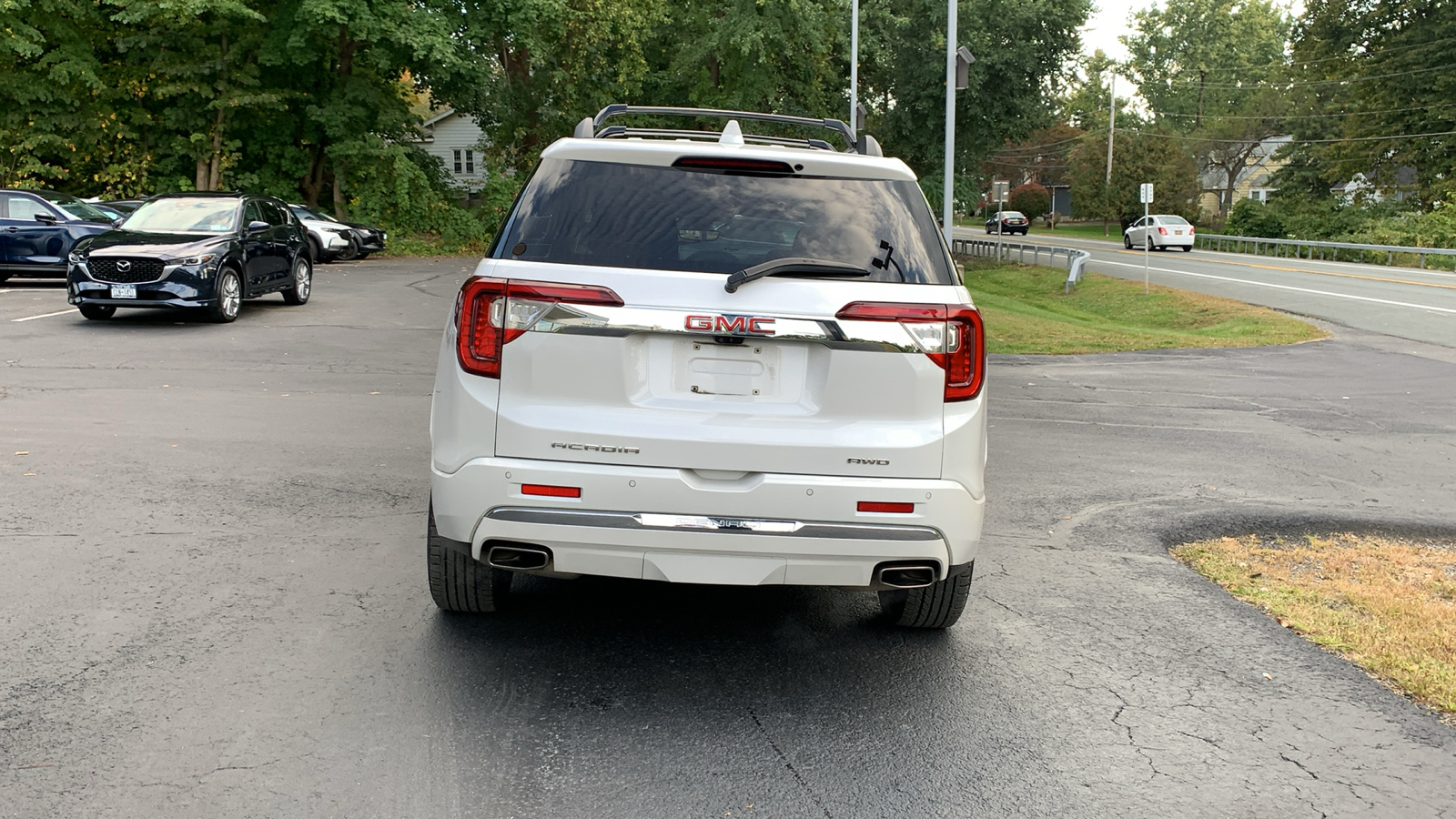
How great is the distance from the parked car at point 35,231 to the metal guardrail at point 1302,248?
1426 inches

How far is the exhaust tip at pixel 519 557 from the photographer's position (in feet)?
14.0

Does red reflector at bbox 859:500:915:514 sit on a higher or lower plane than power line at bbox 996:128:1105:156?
lower

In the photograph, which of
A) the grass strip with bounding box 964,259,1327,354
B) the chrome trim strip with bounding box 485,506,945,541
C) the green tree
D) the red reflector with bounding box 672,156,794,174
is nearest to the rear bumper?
the chrome trim strip with bounding box 485,506,945,541

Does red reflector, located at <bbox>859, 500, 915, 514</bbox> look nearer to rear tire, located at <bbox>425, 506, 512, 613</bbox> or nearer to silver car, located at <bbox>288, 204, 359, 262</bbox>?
rear tire, located at <bbox>425, 506, 512, 613</bbox>

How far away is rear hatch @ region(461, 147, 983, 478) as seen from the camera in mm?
4156

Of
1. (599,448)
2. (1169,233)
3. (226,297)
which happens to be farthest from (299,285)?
(1169,233)

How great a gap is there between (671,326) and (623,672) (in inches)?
53.1

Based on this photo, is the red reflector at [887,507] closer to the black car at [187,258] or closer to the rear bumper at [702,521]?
the rear bumper at [702,521]

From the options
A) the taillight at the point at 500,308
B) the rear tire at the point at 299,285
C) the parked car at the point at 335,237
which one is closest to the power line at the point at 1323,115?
the parked car at the point at 335,237

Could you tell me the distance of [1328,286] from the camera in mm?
29859

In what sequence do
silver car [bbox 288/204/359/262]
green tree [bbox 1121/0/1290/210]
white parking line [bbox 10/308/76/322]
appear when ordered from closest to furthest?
white parking line [bbox 10/308/76/322] → silver car [bbox 288/204/359/262] → green tree [bbox 1121/0/1290/210]

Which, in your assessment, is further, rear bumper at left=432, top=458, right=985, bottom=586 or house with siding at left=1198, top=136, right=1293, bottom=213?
house with siding at left=1198, top=136, right=1293, bottom=213

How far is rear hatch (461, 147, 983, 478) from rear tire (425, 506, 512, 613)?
76 cm

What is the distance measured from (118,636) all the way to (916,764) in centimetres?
304
